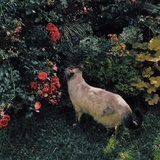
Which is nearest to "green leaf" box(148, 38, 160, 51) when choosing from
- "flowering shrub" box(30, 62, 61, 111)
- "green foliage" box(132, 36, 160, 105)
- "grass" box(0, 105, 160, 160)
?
"green foliage" box(132, 36, 160, 105)

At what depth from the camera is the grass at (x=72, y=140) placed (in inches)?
170

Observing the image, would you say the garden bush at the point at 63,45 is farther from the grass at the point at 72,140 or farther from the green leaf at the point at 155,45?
the grass at the point at 72,140

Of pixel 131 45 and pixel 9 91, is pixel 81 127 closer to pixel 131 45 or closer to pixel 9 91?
pixel 9 91

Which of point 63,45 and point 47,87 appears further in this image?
point 63,45

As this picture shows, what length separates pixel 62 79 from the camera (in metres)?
4.89

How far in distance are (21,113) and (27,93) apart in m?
0.46

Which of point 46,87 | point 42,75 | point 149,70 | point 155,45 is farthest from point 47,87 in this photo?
point 155,45

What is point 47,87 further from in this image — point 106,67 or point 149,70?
point 149,70

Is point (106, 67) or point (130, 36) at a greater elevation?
point (130, 36)

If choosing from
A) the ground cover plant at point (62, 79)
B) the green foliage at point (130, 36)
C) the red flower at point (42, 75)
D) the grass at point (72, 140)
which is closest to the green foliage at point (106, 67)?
the ground cover plant at point (62, 79)

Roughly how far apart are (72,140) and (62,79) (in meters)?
0.78

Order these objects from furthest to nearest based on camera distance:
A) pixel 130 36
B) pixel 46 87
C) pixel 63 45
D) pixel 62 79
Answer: pixel 130 36 < pixel 63 45 < pixel 62 79 < pixel 46 87

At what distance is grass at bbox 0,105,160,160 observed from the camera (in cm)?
431

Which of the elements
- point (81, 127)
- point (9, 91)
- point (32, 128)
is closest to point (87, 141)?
point (81, 127)
